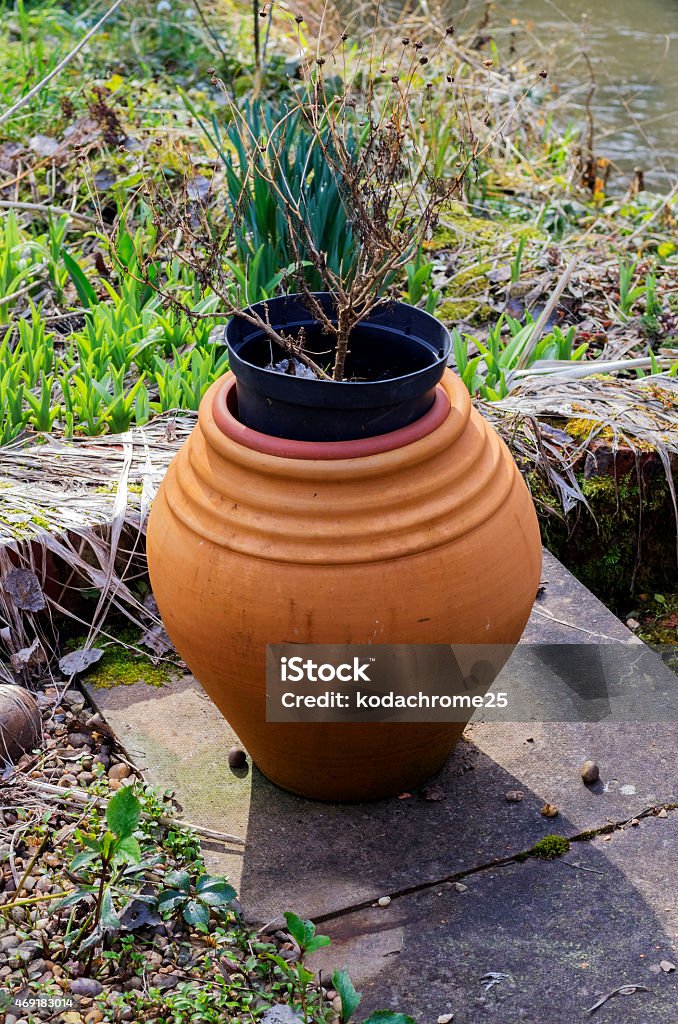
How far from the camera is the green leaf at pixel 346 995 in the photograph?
1.74m

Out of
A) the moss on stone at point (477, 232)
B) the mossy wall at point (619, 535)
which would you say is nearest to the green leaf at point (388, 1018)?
the mossy wall at point (619, 535)

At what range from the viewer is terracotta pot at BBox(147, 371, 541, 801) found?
75.0 inches

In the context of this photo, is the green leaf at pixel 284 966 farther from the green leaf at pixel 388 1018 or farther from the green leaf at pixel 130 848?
the green leaf at pixel 130 848

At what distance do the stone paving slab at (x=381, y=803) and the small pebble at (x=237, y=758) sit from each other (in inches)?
0.9

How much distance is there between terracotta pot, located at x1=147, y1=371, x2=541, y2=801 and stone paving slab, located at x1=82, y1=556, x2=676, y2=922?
0.17m

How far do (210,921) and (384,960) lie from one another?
0.34m

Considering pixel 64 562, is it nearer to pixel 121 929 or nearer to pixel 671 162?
pixel 121 929

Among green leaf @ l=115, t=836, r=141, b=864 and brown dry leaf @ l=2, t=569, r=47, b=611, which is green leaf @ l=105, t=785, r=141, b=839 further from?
brown dry leaf @ l=2, t=569, r=47, b=611

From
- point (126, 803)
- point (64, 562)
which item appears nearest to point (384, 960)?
point (126, 803)

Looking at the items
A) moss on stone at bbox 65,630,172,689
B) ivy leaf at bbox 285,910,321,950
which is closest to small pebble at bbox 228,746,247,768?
moss on stone at bbox 65,630,172,689

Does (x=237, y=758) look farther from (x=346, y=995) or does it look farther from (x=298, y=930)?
(x=346, y=995)

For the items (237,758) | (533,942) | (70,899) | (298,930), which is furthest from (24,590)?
(533,942)

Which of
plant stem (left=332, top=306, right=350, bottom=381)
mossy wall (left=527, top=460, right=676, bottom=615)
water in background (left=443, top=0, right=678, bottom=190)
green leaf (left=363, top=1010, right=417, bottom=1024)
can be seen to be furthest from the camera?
water in background (left=443, top=0, right=678, bottom=190)

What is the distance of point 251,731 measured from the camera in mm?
2145
